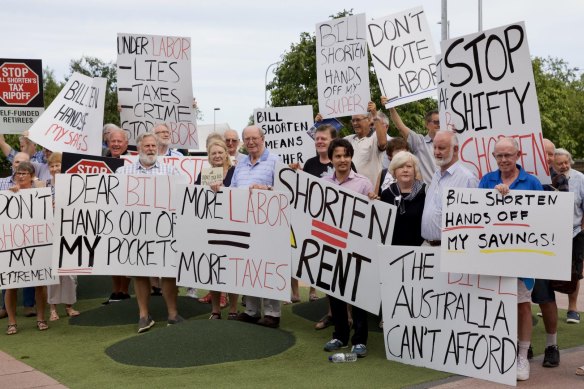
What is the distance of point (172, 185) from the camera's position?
8305 mm

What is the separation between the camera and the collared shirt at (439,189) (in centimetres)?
648

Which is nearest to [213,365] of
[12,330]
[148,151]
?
[148,151]

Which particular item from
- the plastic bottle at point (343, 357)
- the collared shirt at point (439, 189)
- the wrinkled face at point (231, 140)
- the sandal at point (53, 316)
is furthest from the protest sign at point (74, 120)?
the collared shirt at point (439, 189)

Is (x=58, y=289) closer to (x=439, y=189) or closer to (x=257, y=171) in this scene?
(x=257, y=171)

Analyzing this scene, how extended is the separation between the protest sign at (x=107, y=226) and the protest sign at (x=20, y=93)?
4.40 meters

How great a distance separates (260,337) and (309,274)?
74cm

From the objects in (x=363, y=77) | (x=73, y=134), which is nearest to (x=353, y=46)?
(x=363, y=77)

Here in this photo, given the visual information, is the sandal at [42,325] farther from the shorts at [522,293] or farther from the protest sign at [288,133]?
the shorts at [522,293]

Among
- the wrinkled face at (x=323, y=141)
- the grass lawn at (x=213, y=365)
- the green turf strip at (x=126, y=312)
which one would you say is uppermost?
the wrinkled face at (x=323, y=141)

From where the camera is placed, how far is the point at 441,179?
6.61 meters

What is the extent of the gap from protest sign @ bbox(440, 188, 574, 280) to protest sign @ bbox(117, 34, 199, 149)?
5.39 metres

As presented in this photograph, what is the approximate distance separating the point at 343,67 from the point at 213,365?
15.9ft

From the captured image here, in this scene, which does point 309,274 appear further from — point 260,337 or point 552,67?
point 552,67

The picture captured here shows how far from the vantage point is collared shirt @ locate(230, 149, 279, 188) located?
8.02 meters
